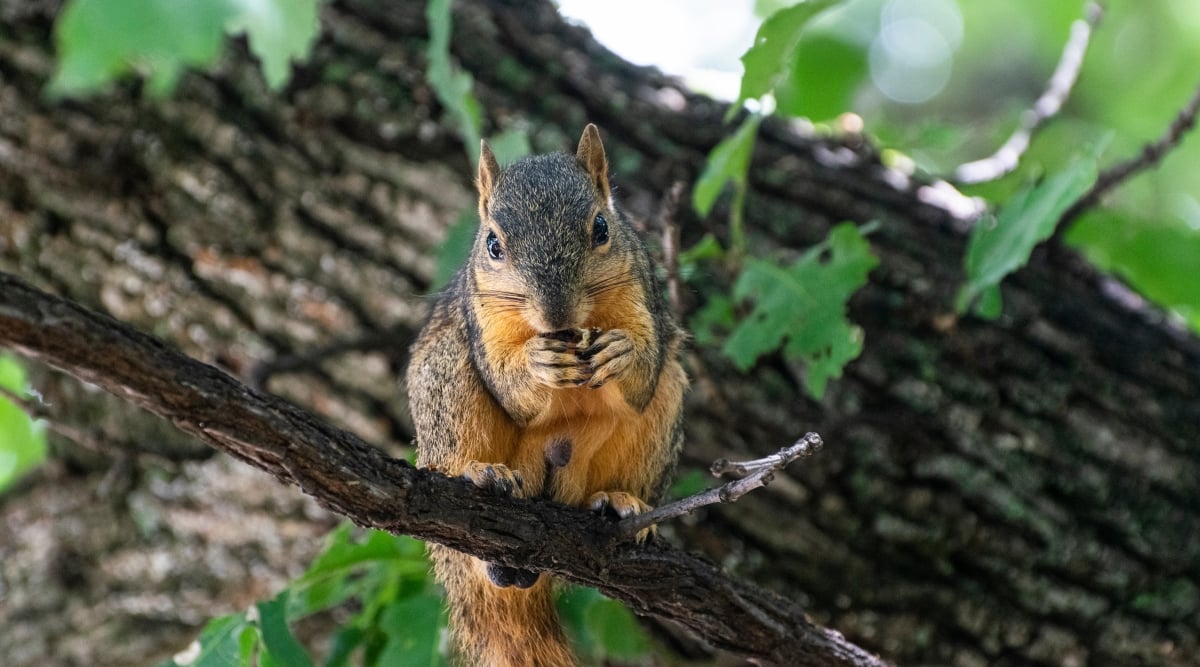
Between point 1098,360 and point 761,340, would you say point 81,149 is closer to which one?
point 761,340

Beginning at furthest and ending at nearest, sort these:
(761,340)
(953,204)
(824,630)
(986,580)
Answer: (953,204)
(986,580)
(761,340)
(824,630)

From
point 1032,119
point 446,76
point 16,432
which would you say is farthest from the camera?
point 16,432

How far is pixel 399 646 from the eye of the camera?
2.31m

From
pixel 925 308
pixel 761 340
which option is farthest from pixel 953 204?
pixel 761 340

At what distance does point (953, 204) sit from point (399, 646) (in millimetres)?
2134

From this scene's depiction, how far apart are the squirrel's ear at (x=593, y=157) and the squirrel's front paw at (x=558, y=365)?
543 mm

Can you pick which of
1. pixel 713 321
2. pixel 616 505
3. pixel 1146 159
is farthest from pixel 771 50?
pixel 1146 159

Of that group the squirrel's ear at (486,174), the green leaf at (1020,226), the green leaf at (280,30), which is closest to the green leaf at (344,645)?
the squirrel's ear at (486,174)

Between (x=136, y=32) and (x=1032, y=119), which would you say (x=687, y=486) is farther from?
(x=1032, y=119)

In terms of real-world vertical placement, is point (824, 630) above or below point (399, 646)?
above

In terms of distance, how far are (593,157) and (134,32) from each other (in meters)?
1.03

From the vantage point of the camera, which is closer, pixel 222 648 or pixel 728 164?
pixel 222 648

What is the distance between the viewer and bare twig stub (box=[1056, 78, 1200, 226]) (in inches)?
106

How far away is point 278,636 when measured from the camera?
82.9 inches
